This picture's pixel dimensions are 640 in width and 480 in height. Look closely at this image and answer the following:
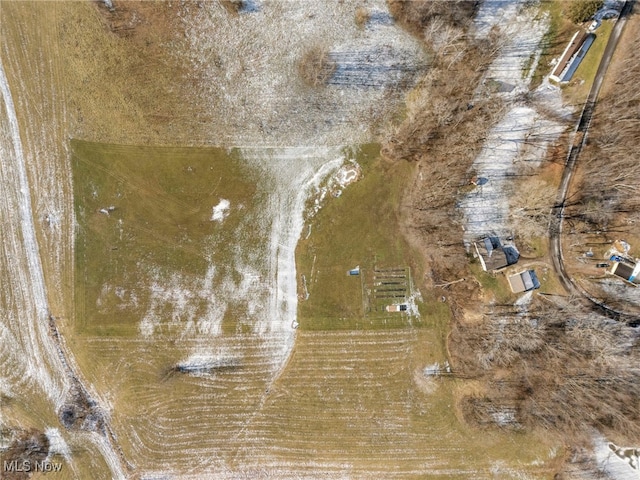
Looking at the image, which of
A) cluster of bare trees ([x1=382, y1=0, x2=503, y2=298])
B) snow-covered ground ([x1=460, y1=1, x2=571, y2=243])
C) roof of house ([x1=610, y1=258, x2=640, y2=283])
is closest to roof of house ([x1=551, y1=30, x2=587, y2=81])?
snow-covered ground ([x1=460, y1=1, x2=571, y2=243])

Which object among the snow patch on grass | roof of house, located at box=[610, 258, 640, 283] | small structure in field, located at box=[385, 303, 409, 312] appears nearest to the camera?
roof of house, located at box=[610, 258, 640, 283]

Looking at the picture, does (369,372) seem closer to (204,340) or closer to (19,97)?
(204,340)

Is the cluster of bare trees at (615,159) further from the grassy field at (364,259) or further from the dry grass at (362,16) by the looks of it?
the dry grass at (362,16)

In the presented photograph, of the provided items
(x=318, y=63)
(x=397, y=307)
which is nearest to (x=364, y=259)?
(x=397, y=307)

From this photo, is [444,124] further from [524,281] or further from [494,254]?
[524,281]

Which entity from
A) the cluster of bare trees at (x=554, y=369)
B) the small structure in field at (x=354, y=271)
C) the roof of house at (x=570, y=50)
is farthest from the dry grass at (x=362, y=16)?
the cluster of bare trees at (x=554, y=369)

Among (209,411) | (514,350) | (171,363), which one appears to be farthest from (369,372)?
(171,363)

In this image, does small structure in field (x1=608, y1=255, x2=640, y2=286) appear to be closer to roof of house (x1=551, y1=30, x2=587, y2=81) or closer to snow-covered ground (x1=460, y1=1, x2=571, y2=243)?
snow-covered ground (x1=460, y1=1, x2=571, y2=243)
